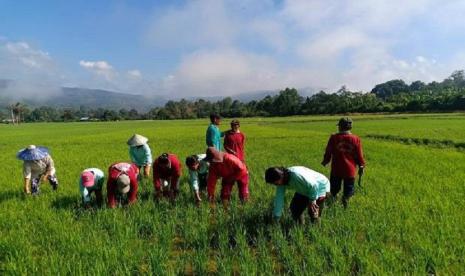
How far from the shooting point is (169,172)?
5773 millimetres

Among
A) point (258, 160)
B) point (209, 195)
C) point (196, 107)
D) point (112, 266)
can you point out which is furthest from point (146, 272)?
point (196, 107)

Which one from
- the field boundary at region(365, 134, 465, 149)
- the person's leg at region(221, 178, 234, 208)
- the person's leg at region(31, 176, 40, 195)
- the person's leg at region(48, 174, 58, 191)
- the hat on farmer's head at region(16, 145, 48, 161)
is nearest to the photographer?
the person's leg at region(221, 178, 234, 208)

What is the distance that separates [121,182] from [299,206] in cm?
230

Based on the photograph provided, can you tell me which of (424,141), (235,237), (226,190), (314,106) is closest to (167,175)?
(226,190)

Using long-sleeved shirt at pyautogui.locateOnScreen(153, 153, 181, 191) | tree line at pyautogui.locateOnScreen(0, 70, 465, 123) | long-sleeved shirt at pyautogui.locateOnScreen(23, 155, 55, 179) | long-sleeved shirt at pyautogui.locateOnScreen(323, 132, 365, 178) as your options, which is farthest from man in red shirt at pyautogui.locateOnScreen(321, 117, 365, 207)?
tree line at pyautogui.locateOnScreen(0, 70, 465, 123)

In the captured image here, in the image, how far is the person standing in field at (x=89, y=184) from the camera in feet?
17.1

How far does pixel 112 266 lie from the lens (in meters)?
3.75

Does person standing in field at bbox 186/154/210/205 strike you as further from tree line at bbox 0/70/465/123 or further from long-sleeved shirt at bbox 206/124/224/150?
tree line at bbox 0/70/465/123

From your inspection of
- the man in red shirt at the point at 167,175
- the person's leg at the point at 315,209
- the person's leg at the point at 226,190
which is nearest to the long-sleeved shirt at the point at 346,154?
the person's leg at the point at 315,209

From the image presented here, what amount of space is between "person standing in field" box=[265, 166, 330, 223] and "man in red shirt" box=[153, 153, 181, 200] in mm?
1776

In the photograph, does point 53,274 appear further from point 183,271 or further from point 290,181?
point 290,181

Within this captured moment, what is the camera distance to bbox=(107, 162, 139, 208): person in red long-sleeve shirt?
5.18 m

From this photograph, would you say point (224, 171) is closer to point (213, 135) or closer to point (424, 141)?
point (213, 135)

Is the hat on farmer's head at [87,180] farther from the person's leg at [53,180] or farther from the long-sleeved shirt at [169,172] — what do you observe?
the person's leg at [53,180]
